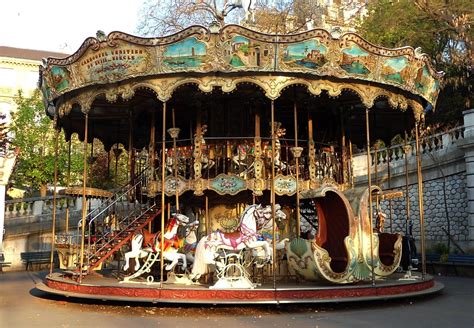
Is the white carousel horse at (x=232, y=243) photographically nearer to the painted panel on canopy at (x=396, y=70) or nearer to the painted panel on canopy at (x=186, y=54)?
the painted panel on canopy at (x=186, y=54)

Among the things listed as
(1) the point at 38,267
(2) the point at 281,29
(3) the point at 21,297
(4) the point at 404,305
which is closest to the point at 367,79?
(4) the point at 404,305

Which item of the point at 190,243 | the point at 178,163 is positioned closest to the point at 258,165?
the point at 178,163

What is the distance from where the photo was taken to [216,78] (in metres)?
12.2

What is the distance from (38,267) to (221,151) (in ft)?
43.8

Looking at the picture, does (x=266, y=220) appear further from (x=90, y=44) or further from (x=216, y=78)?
(x=90, y=44)

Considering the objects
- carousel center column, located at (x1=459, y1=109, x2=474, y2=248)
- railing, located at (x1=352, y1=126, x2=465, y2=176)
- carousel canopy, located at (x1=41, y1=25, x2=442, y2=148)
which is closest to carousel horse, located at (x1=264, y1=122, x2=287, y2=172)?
carousel canopy, located at (x1=41, y1=25, x2=442, y2=148)

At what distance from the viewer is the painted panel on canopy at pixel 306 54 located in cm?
1155

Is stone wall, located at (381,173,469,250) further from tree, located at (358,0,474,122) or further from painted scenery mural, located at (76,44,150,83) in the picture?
painted scenery mural, located at (76,44,150,83)

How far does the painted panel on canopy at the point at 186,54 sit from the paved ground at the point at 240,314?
18.2 ft

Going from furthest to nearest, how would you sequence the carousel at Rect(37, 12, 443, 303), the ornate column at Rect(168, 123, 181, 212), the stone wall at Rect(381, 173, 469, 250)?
the stone wall at Rect(381, 173, 469, 250) < the ornate column at Rect(168, 123, 181, 212) < the carousel at Rect(37, 12, 443, 303)

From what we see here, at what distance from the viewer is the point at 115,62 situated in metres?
12.3

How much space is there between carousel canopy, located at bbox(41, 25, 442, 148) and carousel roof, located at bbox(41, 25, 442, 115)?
0.07 ft

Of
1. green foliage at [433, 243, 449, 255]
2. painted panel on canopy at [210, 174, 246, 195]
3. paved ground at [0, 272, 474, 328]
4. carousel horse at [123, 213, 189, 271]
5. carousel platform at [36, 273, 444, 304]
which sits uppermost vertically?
painted panel on canopy at [210, 174, 246, 195]

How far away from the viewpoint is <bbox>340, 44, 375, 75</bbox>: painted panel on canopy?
12023 millimetres
